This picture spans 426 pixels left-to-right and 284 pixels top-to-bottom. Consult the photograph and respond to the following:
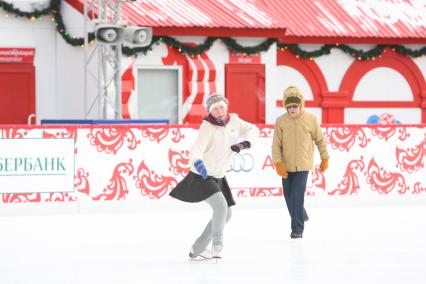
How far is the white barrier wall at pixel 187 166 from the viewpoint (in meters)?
15.1

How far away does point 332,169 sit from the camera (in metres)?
16.1

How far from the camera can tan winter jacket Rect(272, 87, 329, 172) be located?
39.8 feet

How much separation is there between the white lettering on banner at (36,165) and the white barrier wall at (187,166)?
7cm

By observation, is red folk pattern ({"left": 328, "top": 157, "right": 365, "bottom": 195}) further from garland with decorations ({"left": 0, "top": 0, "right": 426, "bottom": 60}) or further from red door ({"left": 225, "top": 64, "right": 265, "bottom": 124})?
red door ({"left": 225, "top": 64, "right": 265, "bottom": 124})

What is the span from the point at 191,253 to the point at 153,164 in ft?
17.5

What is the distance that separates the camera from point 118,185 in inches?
600

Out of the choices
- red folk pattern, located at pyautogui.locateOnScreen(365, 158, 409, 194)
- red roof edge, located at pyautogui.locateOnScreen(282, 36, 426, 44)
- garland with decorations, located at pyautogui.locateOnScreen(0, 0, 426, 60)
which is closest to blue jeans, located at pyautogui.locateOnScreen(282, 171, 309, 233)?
red folk pattern, located at pyautogui.locateOnScreen(365, 158, 409, 194)

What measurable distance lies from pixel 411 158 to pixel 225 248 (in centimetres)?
606

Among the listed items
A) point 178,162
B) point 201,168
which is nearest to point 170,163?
point 178,162

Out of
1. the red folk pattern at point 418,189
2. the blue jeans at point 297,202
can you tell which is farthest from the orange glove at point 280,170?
the red folk pattern at point 418,189

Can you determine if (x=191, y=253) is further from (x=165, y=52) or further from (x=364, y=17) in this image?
(x=364, y=17)

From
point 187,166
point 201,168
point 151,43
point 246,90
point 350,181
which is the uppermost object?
point 151,43

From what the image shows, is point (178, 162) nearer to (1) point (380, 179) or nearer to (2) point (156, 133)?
(2) point (156, 133)

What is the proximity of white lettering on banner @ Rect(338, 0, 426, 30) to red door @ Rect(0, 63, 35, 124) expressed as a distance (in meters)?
7.65
